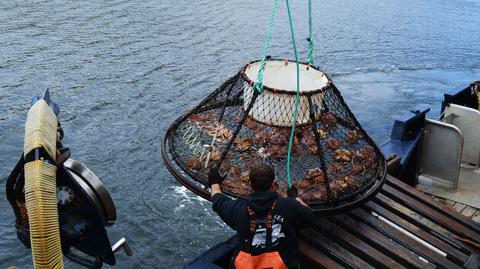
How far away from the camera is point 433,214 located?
19.8ft

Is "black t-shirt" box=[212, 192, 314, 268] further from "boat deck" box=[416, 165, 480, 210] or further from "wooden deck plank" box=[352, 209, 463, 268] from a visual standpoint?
"boat deck" box=[416, 165, 480, 210]

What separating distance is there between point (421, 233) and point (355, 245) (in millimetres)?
1179

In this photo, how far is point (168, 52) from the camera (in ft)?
56.9

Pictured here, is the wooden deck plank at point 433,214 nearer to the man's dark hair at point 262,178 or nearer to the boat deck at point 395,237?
the boat deck at point 395,237

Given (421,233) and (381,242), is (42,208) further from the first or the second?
(421,233)

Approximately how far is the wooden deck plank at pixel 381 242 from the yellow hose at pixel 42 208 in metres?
3.46

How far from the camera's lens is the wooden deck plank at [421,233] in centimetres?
533

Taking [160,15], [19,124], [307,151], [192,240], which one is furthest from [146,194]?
[160,15]

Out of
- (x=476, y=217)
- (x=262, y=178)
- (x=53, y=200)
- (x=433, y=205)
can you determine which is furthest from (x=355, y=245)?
(x=53, y=200)

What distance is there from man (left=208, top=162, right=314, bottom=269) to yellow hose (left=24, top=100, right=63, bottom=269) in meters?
1.43

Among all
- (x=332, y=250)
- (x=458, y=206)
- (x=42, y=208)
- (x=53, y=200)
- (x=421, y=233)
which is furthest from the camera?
(x=458, y=206)

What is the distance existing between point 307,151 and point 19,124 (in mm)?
8763

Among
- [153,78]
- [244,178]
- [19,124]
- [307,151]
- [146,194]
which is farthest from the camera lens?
[153,78]

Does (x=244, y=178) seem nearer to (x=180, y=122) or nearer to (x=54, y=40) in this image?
(x=180, y=122)
